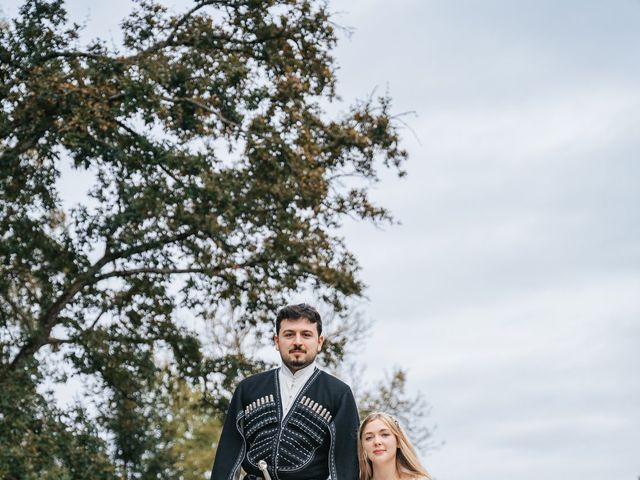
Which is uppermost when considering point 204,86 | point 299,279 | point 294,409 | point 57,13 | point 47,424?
point 57,13

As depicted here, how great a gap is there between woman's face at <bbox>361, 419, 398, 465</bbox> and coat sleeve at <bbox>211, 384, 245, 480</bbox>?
2.13 ft

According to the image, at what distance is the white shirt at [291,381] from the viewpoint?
5328 mm

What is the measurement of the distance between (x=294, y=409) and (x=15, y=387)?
25.8 feet

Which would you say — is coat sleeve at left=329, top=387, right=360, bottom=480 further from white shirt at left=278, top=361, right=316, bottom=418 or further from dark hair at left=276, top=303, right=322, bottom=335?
dark hair at left=276, top=303, right=322, bottom=335

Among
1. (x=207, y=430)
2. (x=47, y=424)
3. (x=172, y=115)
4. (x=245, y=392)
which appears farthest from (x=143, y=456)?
(x=245, y=392)

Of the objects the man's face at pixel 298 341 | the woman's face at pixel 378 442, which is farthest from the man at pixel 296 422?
the woman's face at pixel 378 442

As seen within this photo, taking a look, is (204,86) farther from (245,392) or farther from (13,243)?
(245,392)

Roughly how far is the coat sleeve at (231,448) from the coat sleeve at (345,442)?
0.49 metres

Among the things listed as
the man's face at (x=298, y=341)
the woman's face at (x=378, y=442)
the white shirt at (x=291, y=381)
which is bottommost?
the woman's face at (x=378, y=442)

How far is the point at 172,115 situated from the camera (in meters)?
12.9

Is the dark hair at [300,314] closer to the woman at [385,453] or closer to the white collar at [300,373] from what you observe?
the white collar at [300,373]

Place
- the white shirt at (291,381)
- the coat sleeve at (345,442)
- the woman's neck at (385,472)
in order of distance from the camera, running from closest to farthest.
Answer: the coat sleeve at (345,442)
the white shirt at (291,381)
the woman's neck at (385,472)

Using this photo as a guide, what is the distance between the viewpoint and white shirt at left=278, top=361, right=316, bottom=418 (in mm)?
5328

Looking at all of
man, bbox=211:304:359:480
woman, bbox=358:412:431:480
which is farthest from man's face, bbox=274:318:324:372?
woman, bbox=358:412:431:480
